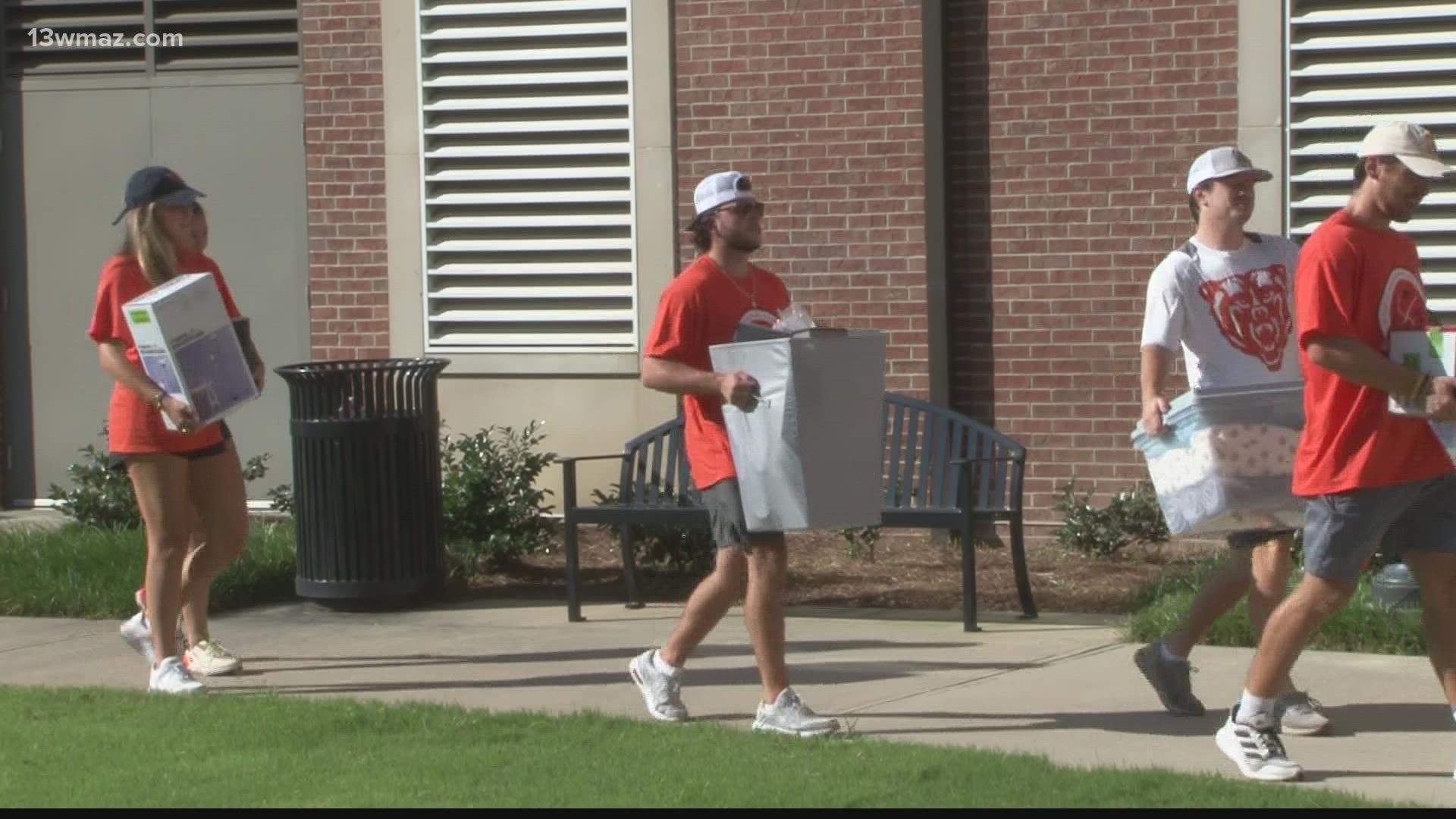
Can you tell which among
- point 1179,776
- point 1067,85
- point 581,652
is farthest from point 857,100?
point 1179,776

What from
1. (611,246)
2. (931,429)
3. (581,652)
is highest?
(611,246)

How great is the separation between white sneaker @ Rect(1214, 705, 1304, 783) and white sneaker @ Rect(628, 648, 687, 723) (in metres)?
1.82

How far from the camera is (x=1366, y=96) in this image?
10.8 meters

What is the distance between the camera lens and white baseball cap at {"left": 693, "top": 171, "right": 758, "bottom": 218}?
22.8 feet

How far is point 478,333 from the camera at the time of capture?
41.4ft

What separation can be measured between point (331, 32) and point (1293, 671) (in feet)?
22.8

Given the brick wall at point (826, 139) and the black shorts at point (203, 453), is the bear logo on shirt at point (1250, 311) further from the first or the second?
the brick wall at point (826, 139)

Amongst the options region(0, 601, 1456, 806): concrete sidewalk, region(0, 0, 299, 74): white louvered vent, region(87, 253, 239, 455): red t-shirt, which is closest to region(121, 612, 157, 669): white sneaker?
region(0, 601, 1456, 806): concrete sidewalk

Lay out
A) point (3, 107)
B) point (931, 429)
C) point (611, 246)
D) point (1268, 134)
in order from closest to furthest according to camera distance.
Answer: point (931, 429)
point (1268, 134)
point (611, 246)
point (3, 107)

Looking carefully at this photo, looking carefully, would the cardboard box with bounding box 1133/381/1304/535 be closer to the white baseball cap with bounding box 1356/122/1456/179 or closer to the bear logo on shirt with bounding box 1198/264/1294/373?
the bear logo on shirt with bounding box 1198/264/1294/373

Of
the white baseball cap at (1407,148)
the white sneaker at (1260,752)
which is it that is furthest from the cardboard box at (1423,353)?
the white sneaker at (1260,752)

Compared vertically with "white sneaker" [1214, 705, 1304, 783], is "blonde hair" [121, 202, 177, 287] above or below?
above

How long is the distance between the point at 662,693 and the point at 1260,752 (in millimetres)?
1981
